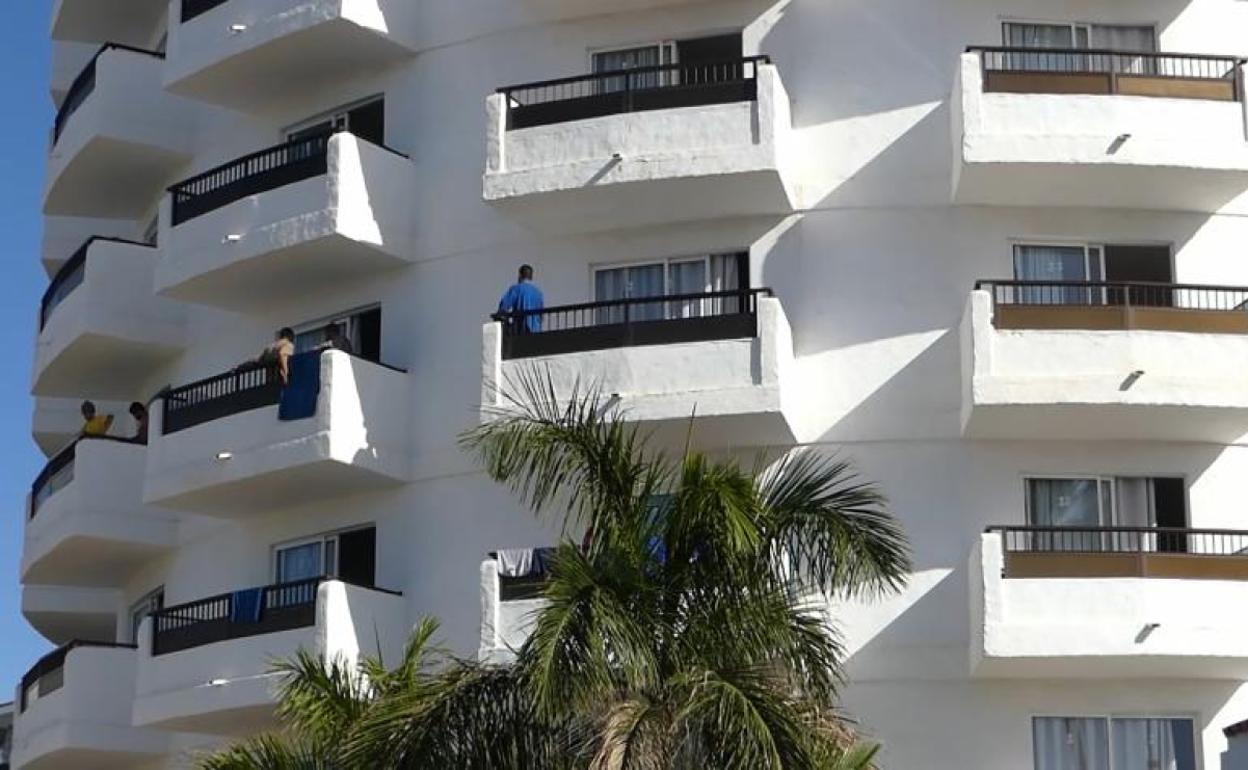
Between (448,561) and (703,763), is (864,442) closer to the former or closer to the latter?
(448,561)

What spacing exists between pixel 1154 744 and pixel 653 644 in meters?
9.87

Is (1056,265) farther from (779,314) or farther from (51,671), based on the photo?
(51,671)

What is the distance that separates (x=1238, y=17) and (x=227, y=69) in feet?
51.2

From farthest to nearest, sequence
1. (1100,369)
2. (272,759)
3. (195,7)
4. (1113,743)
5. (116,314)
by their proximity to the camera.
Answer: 1. (116,314)
2. (195,7)
3. (1100,369)
4. (1113,743)
5. (272,759)

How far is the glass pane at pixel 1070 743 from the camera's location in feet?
106

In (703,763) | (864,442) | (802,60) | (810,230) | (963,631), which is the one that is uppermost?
(802,60)

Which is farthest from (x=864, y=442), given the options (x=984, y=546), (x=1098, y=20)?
(x=1098, y=20)

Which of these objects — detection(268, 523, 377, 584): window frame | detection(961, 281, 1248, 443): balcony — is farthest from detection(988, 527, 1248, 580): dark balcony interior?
detection(268, 523, 377, 584): window frame

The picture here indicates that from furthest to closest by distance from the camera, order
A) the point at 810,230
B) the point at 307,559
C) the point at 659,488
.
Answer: the point at 307,559
the point at 810,230
the point at 659,488

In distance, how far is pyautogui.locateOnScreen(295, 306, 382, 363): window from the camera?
1463 inches

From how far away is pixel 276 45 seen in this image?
125 feet

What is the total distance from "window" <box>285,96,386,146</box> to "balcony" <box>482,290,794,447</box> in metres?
5.82

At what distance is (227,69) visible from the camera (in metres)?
38.9

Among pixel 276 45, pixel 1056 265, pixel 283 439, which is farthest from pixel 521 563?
pixel 276 45
